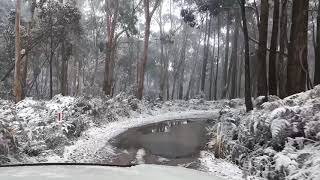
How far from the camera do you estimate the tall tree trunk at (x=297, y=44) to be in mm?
13219

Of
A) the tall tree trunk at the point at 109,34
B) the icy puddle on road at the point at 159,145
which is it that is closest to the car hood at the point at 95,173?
the icy puddle on road at the point at 159,145

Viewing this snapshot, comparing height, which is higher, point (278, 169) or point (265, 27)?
point (265, 27)

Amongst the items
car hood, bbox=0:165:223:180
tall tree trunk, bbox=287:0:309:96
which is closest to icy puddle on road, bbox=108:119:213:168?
tall tree trunk, bbox=287:0:309:96

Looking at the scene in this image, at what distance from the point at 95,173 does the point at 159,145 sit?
1211 centimetres

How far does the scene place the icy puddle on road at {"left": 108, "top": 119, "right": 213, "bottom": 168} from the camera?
11.5m

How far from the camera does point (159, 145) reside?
47.4ft

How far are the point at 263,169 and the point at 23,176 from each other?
23.7 ft

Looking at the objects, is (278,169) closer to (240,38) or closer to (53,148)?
(53,148)

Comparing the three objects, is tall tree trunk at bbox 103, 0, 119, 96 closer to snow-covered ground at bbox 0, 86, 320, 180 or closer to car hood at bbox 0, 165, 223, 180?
snow-covered ground at bbox 0, 86, 320, 180

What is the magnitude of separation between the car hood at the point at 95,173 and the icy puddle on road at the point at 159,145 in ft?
26.7

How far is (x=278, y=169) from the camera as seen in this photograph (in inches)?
314

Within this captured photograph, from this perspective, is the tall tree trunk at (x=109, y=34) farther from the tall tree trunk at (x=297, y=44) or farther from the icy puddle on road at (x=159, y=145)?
the tall tree trunk at (x=297, y=44)

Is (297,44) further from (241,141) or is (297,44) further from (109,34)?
(109,34)

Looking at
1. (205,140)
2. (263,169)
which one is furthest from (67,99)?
(263,169)
